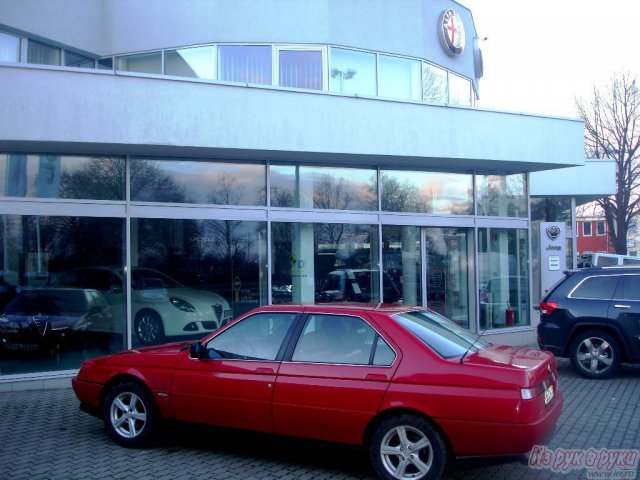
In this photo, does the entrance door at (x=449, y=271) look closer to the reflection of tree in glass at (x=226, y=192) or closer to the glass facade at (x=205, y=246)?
the glass facade at (x=205, y=246)

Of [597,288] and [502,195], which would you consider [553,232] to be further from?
[597,288]

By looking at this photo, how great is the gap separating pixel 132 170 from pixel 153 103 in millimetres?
1243

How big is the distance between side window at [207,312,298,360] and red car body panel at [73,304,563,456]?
0.07m

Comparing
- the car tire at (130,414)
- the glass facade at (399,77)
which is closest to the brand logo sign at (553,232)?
the glass facade at (399,77)

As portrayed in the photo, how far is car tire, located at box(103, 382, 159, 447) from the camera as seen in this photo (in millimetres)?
6359

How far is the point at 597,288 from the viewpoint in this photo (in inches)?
405

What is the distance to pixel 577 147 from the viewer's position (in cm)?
1320

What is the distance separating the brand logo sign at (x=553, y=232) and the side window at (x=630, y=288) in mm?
5115

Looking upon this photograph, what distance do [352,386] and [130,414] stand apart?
2.41 meters

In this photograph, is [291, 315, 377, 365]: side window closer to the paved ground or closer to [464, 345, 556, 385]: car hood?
the paved ground

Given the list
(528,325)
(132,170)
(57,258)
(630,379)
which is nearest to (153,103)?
(132,170)

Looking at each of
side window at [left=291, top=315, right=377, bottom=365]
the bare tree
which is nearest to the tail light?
side window at [left=291, top=315, right=377, bottom=365]

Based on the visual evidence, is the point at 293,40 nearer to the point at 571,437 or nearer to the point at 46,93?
the point at 46,93

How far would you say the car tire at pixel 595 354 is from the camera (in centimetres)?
993
